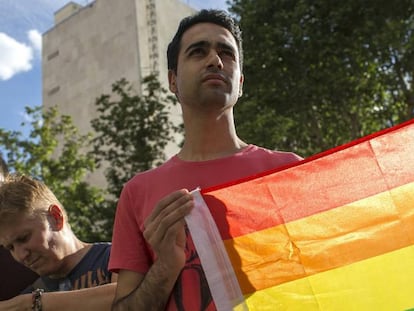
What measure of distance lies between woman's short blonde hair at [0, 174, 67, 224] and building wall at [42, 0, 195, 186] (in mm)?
28692

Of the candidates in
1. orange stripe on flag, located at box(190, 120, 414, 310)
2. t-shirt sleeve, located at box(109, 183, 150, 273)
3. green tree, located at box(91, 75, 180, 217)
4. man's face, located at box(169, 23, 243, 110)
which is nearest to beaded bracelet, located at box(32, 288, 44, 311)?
t-shirt sleeve, located at box(109, 183, 150, 273)

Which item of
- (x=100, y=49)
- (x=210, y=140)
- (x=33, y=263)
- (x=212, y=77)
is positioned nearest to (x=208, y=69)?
(x=212, y=77)

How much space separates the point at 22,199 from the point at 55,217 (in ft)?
0.60

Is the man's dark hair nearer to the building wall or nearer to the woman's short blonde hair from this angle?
the woman's short blonde hair

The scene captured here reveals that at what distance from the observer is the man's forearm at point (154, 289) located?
1.82m

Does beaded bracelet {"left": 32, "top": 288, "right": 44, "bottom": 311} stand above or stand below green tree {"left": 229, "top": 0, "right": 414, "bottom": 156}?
below

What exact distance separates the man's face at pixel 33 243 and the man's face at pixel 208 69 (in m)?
0.92

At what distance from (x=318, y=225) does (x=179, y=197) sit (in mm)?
520

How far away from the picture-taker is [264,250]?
6.40 feet

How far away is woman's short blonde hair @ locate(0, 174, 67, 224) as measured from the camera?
2561 mm

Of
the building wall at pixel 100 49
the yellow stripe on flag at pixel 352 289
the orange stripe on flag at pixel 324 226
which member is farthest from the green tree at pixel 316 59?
the building wall at pixel 100 49

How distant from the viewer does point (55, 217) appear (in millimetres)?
2676

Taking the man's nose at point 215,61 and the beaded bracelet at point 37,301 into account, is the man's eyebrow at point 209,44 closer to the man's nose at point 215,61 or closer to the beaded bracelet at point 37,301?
the man's nose at point 215,61

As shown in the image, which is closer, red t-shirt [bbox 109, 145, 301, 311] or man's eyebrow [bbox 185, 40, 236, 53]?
red t-shirt [bbox 109, 145, 301, 311]
